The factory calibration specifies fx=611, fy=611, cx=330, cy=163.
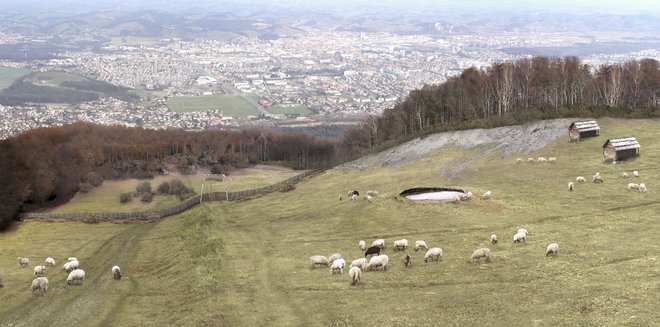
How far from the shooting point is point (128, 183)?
105 metres

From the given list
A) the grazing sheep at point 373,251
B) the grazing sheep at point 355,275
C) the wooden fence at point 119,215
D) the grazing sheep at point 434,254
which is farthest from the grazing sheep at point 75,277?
the wooden fence at point 119,215

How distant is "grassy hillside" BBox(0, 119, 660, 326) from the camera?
32.8m

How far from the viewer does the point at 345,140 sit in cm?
14962

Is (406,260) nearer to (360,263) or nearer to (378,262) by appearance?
(378,262)

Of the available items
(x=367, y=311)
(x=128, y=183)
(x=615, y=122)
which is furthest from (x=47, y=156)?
(x=615, y=122)

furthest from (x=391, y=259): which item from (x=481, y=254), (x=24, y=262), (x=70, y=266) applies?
(x=24, y=262)

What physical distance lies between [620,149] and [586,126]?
1329 centimetres

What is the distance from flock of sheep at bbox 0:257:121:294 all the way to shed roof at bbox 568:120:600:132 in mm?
63573

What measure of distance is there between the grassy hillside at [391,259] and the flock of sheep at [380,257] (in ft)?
2.42

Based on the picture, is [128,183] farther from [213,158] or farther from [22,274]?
[22,274]

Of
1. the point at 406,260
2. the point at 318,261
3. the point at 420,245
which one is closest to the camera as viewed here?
the point at 406,260

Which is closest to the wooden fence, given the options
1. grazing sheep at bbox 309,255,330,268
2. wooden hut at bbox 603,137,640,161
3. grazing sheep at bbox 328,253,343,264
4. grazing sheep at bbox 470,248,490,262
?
grazing sheep at bbox 309,255,330,268

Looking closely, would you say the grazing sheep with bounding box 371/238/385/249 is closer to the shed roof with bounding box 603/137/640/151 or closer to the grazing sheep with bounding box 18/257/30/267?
the grazing sheep with bounding box 18/257/30/267

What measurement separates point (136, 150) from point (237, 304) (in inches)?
3682
